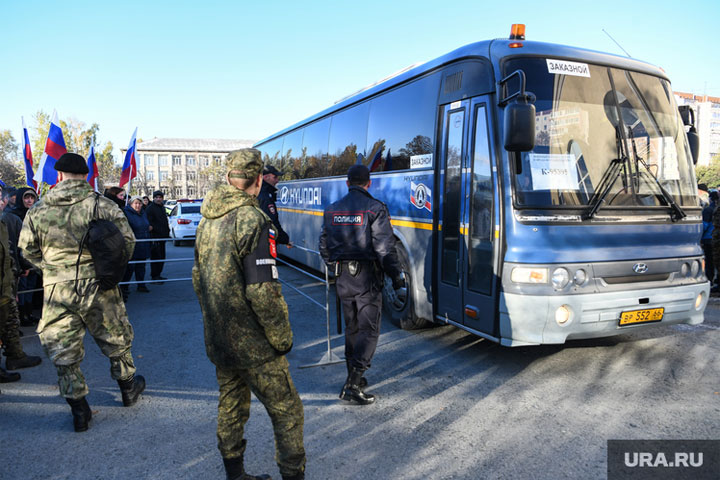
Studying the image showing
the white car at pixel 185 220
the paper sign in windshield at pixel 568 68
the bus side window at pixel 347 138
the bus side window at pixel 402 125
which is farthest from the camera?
the white car at pixel 185 220

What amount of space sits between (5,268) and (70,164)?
1790 millimetres

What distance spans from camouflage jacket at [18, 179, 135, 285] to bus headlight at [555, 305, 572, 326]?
13.4ft

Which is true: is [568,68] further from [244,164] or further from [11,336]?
[11,336]

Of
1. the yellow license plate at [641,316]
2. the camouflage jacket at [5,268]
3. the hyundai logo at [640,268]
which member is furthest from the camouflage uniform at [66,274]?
the hyundai logo at [640,268]

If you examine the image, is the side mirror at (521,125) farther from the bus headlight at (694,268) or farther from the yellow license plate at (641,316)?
the bus headlight at (694,268)

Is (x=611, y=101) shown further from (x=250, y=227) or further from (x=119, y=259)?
(x=119, y=259)

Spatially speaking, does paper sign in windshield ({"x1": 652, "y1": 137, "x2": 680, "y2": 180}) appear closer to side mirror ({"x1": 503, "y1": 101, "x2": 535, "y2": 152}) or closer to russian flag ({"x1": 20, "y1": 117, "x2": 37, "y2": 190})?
side mirror ({"x1": 503, "y1": 101, "x2": 535, "y2": 152})

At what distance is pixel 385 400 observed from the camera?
450 cm

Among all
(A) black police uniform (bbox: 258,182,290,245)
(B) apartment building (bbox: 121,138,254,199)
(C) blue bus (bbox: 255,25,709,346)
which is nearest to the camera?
(C) blue bus (bbox: 255,25,709,346)

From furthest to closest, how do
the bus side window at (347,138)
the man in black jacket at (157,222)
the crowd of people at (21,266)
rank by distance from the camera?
the man in black jacket at (157,222) → the bus side window at (347,138) → the crowd of people at (21,266)

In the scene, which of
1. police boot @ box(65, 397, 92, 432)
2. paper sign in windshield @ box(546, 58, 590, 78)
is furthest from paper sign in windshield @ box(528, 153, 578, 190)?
police boot @ box(65, 397, 92, 432)

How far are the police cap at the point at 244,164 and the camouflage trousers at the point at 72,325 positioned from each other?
207cm

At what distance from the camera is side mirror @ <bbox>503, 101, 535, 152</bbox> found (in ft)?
14.2

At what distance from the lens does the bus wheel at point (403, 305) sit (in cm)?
651
